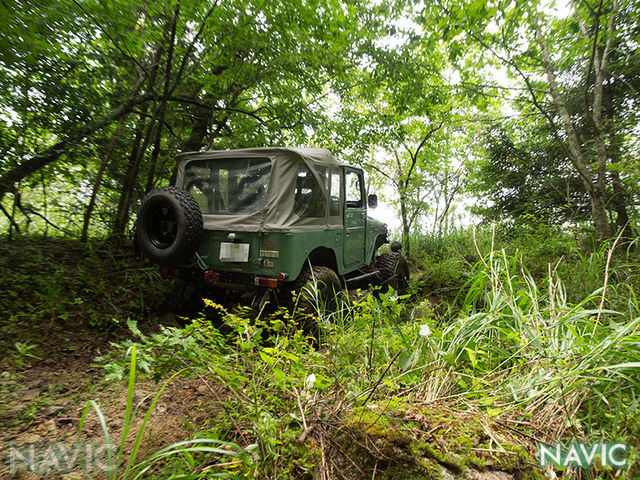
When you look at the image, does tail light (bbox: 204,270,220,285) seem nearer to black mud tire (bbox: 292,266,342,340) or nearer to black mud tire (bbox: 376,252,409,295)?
black mud tire (bbox: 292,266,342,340)

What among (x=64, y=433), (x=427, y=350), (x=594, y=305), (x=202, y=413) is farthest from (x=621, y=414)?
(x=64, y=433)

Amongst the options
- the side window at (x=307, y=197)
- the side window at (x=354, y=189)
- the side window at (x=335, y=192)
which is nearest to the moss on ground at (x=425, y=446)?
the side window at (x=307, y=197)

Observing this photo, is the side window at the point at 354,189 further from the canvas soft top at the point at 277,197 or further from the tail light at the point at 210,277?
the tail light at the point at 210,277

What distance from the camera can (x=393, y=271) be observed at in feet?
16.5

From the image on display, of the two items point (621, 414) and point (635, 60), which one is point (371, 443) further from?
point (635, 60)

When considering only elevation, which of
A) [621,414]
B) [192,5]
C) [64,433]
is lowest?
[64,433]

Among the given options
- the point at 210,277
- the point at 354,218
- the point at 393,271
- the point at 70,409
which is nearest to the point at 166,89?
the point at 210,277

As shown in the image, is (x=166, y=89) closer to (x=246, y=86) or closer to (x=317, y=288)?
(x=246, y=86)

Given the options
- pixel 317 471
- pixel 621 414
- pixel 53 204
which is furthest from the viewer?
pixel 53 204

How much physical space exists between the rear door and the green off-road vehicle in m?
0.36

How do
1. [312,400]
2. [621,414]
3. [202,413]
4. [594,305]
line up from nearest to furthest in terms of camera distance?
1. [621,414]
2. [312,400]
3. [202,413]
4. [594,305]

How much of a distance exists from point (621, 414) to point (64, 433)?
2734 millimetres

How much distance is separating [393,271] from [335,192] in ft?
5.84

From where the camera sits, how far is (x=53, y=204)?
4.30m
